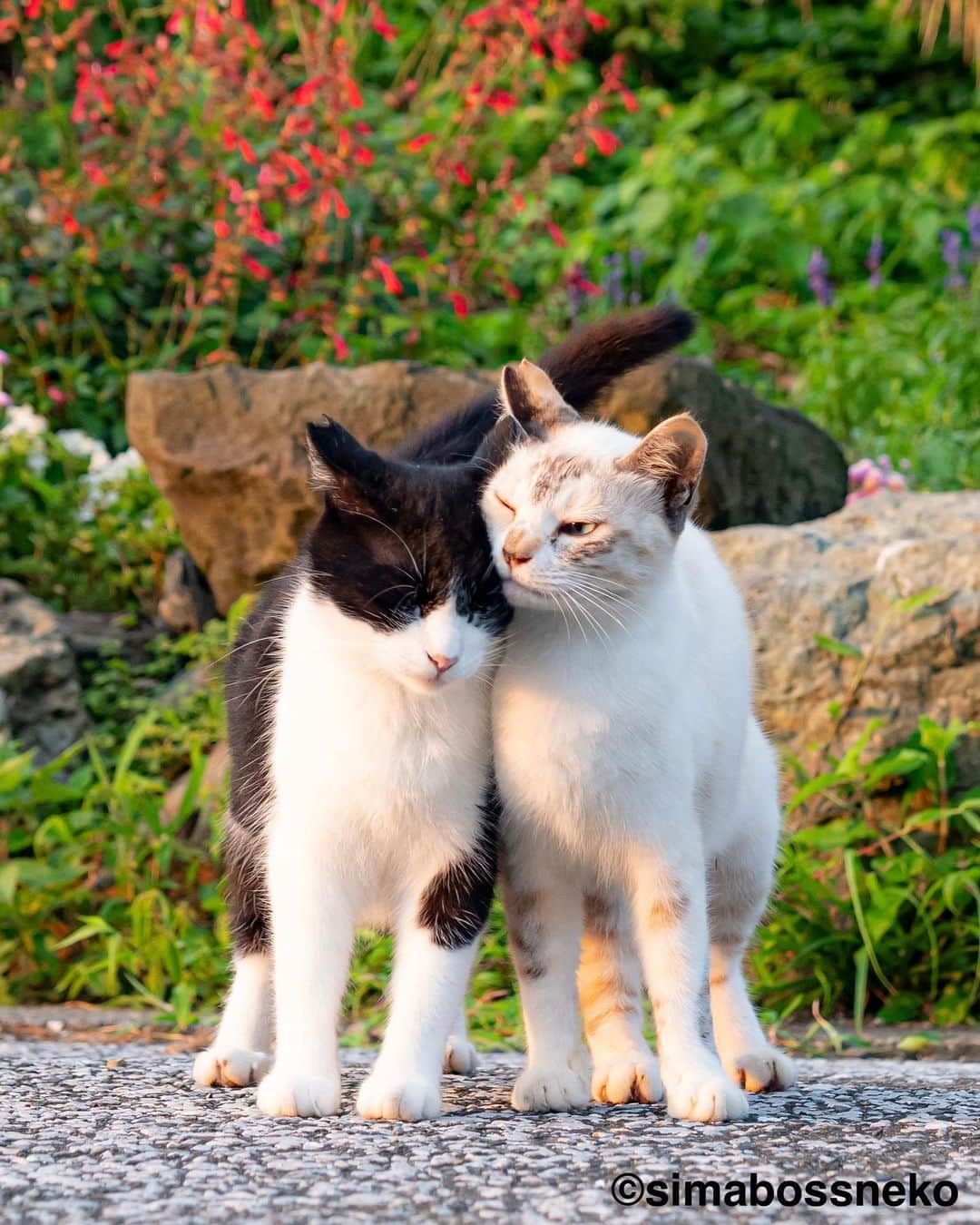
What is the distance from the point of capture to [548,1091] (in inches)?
90.6

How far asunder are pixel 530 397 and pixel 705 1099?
1.15 m

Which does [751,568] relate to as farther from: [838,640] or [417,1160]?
[417,1160]

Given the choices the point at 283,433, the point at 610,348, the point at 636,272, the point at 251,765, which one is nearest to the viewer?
the point at 251,765

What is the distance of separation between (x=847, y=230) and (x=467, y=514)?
5.98 meters

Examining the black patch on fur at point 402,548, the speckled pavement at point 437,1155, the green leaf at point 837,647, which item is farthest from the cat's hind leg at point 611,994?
the green leaf at point 837,647

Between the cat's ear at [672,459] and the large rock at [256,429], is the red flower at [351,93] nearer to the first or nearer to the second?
the large rock at [256,429]

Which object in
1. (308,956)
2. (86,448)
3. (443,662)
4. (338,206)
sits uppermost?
(338,206)

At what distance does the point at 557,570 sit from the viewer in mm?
2225

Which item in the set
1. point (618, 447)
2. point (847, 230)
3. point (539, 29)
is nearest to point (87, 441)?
point (539, 29)

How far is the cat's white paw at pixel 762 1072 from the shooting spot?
2.57m

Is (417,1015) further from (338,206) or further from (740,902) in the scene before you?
(338,206)

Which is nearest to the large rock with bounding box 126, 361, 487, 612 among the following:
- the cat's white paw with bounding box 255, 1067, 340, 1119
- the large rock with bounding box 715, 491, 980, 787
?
the large rock with bounding box 715, 491, 980, 787

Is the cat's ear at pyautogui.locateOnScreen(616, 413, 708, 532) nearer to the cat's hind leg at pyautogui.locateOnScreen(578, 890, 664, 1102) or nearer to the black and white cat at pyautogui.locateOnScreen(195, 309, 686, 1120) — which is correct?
the black and white cat at pyautogui.locateOnScreen(195, 309, 686, 1120)

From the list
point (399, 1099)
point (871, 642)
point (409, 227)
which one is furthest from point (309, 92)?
point (399, 1099)
